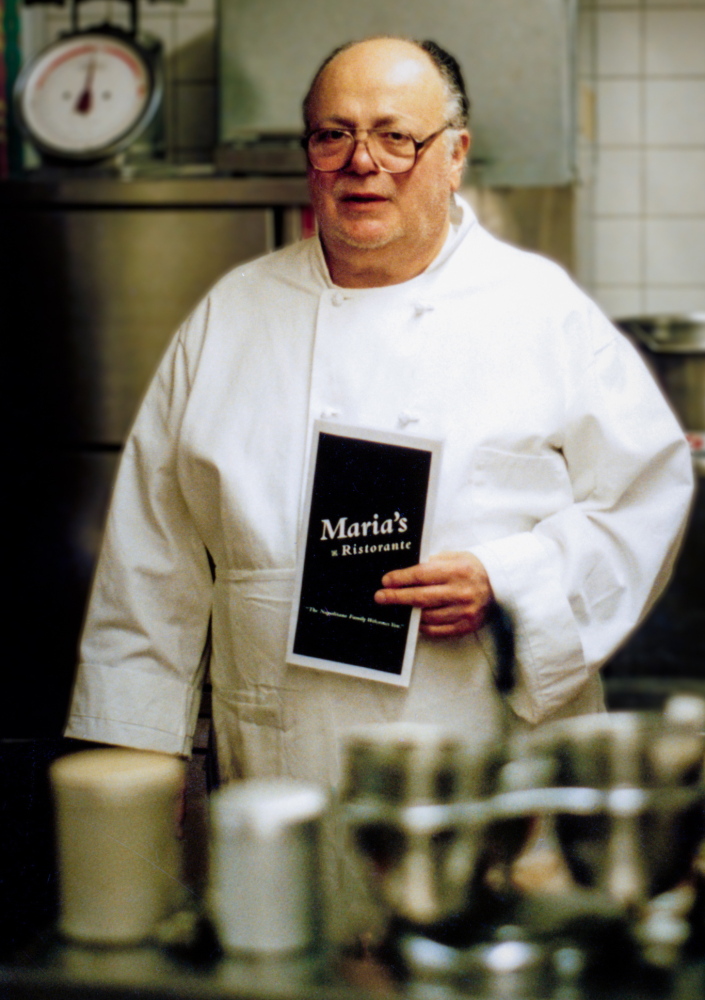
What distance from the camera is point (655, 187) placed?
291cm

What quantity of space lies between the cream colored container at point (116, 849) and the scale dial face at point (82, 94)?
188cm

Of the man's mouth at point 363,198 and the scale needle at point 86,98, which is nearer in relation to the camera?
the man's mouth at point 363,198

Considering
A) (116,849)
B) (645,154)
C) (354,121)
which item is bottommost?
(116,849)

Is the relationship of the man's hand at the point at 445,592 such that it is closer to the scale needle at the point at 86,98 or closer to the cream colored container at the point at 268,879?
the cream colored container at the point at 268,879

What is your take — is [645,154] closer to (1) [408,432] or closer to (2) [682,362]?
(2) [682,362]

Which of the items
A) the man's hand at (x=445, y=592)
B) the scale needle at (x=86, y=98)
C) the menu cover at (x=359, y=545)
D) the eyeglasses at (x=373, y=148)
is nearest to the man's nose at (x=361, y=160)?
the eyeglasses at (x=373, y=148)

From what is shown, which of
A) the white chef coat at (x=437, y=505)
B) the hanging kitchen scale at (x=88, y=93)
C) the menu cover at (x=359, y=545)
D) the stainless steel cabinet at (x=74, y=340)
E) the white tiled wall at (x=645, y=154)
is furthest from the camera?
the white tiled wall at (x=645, y=154)

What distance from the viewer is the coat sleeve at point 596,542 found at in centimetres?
111

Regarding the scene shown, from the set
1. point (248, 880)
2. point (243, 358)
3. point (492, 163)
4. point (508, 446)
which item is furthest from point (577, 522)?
point (492, 163)

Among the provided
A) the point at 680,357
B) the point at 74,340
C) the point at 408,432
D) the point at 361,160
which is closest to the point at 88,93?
the point at 74,340

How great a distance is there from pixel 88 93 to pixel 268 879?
2.10 meters

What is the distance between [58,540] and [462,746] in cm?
174

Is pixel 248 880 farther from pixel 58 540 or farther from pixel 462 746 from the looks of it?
pixel 58 540

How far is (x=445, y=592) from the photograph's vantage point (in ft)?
3.54
